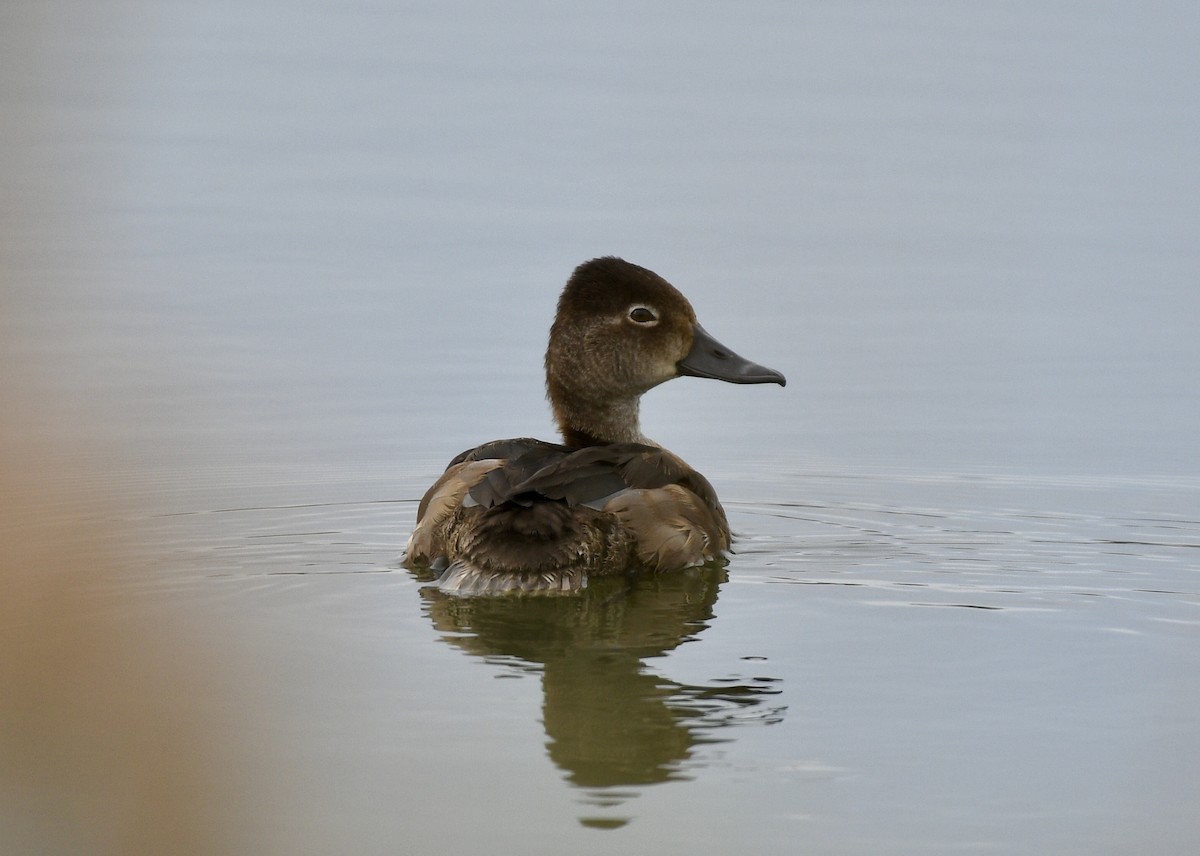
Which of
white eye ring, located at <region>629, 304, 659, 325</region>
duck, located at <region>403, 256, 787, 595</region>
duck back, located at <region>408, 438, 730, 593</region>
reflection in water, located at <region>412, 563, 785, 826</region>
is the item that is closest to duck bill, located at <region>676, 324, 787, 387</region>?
duck, located at <region>403, 256, 787, 595</region>

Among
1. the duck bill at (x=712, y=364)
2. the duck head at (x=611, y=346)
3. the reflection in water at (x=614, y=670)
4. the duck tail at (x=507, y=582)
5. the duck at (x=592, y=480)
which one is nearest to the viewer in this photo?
the reflection in water at (x=614, y=670)

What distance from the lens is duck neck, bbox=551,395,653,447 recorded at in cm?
802

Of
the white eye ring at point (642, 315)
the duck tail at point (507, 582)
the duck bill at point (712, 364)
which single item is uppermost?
the white eye ring at point (642, 315)

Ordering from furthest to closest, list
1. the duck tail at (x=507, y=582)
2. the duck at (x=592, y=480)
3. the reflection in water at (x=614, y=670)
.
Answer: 1. the duck at (x=592, y=480)
2. the duck tail at (x=507, y=582)
3. the reflection in water at (x=614, y=670)

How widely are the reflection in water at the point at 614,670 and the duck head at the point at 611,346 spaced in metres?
1.25

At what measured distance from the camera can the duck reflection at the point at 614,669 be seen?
4.34 m

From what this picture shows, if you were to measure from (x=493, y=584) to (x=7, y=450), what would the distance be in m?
4.90

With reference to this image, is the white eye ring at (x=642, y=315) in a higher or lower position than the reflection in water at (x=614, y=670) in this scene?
higher

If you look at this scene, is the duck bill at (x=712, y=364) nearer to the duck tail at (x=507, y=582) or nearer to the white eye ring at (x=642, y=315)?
the white eye ring at (x=642, y=315)

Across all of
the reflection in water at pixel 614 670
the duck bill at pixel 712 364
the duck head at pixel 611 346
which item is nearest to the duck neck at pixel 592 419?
the duck head at pixel 611 346

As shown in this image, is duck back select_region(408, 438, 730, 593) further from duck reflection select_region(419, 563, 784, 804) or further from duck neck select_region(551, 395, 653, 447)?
duck neck select_region(551, 395, 653, 447)

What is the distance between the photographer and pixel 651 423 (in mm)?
10578

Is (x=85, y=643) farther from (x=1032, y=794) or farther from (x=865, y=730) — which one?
(x=865, y=730)

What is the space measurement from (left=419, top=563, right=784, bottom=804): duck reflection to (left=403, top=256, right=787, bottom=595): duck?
0.13 metres
